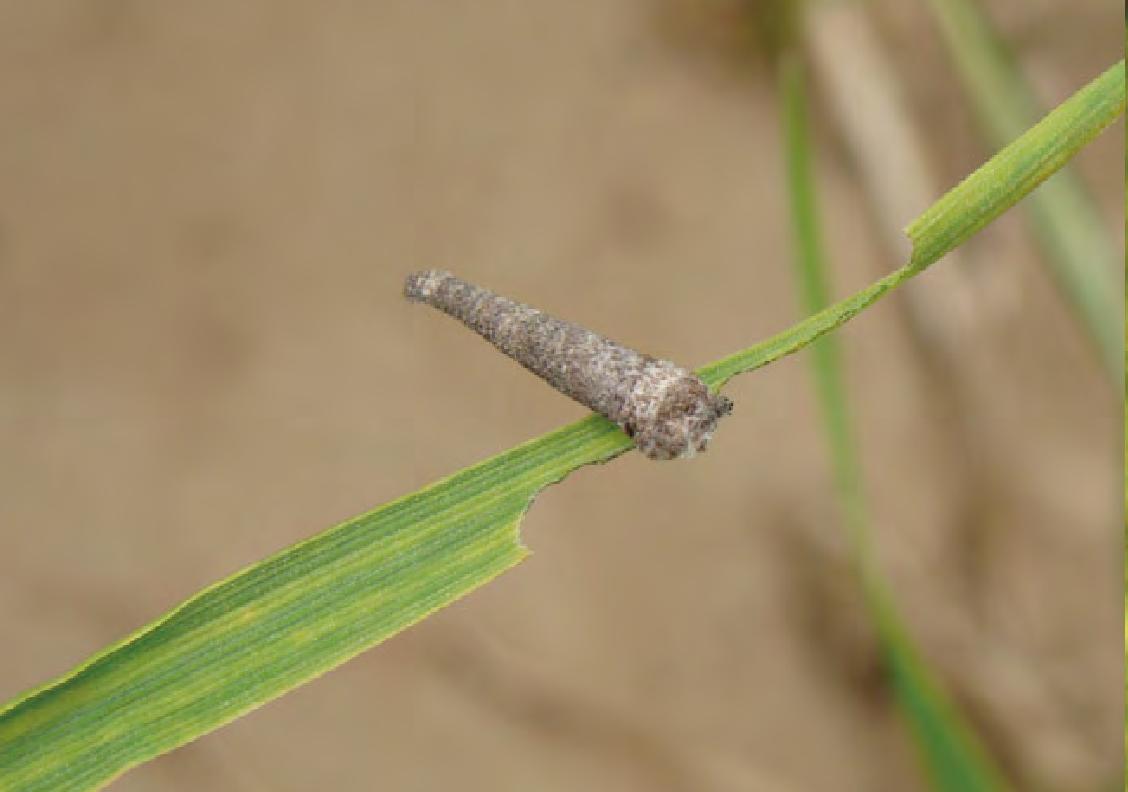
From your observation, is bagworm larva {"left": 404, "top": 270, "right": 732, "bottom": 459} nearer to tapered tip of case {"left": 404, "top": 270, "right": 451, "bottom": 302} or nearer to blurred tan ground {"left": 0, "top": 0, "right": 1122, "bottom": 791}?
tapered tip of case {"left": 404, "top": 270, "right": 451, "bottom": 302}

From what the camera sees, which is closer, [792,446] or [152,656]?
[152,656]

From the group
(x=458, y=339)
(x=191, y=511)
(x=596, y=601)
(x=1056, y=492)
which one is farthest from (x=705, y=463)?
(x=191, y=511)

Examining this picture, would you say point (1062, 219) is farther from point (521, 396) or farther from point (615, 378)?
point (615, 378)

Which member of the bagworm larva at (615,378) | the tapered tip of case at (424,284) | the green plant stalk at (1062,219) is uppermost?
the green plant stalk at (1062,219)

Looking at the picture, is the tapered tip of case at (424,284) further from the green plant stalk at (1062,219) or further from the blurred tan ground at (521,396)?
the green plant stalk at (1062,219)

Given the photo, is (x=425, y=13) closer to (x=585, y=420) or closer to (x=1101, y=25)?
(x=1101, y=25)

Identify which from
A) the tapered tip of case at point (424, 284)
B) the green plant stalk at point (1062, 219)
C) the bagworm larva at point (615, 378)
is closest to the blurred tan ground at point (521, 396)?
the green plant stalk at point (1062, 219)

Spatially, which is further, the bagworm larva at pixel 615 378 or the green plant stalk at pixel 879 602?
the green plant stalk at pixel 879 602
